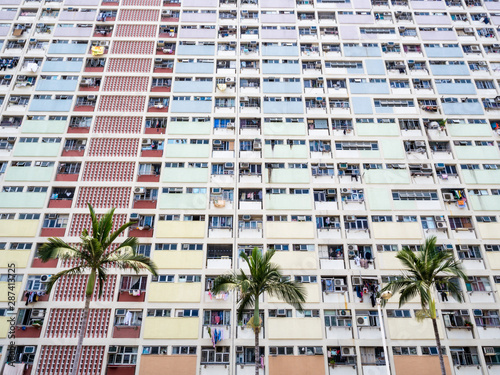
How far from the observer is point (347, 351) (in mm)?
28516

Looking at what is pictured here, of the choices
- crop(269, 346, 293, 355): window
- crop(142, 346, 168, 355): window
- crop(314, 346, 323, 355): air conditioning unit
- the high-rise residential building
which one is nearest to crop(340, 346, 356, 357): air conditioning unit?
the high-rise residential building

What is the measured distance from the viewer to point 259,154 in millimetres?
35438

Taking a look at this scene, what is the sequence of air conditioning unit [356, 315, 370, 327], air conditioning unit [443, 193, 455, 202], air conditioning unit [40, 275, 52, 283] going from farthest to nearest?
air conditioning unit [443, 193, 455, 202], air conditioning unit [40, 275, 52, 283], air conditioning unit [356, 315, 370, 327]

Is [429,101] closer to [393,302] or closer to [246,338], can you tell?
[393,302]

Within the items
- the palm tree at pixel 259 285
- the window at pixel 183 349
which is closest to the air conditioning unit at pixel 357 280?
the palm tree at pixel 259 285

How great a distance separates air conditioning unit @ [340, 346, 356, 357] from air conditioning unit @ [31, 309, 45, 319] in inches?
873

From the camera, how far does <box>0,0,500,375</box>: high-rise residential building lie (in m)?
28.7

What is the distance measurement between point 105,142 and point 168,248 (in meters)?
11.8

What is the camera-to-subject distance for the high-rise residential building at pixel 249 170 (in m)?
28.7

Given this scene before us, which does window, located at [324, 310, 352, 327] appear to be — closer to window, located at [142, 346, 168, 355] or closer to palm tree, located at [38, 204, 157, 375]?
window, located at [142, 346, 168, 355]

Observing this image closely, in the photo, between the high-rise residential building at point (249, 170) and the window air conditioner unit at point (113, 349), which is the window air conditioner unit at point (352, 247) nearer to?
the high-rise residential building at point (249, 170)

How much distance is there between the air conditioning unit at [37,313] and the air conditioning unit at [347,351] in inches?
873

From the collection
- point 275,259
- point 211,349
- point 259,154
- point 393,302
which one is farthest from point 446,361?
point 259,154

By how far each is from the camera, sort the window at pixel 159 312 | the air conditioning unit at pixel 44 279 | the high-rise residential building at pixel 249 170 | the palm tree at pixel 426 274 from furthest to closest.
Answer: the air conditioning unit at pixel 44 279 < the window at pixel 159 312 < the high-rise residential building at pixel 249 170 < the palm tree at pixel 426 274
